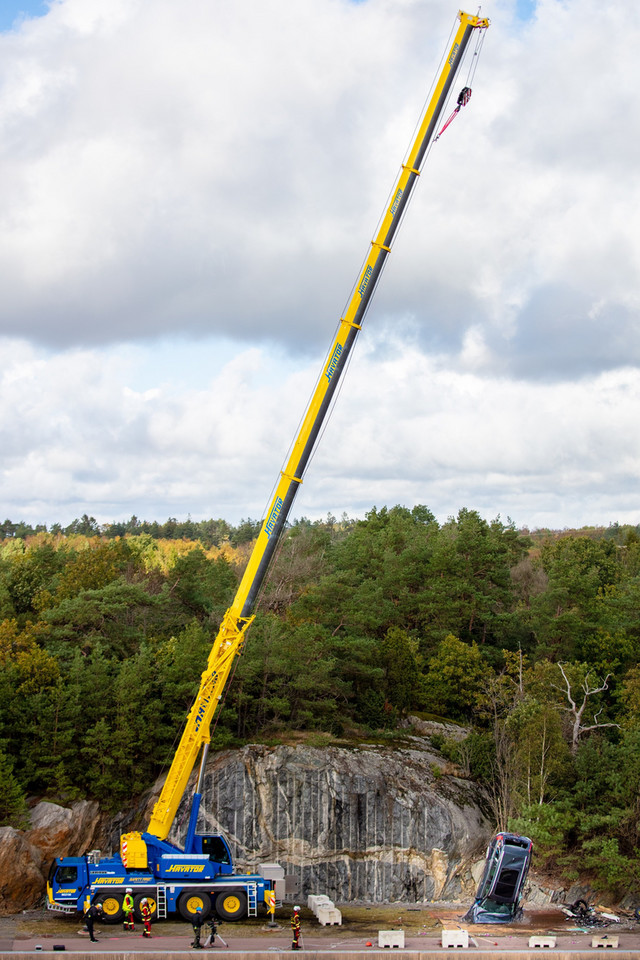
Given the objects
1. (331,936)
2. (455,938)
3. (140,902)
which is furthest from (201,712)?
(455,938)

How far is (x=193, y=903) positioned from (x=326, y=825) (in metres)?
10.0

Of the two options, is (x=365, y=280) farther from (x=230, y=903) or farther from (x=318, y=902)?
(x=318, y=902)

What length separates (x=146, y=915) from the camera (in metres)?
25.4

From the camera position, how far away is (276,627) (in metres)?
41.3

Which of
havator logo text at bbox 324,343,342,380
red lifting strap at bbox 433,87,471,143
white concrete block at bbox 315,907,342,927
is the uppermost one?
red lifting strap at bbox 433,87,471,143

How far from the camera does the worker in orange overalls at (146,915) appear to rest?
81.3 feet

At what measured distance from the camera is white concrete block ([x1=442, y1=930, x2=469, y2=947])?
82.0 feet

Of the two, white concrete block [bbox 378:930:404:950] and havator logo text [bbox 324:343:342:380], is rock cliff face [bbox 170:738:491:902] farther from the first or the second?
havator logo text [bbox 324:343:342:380]

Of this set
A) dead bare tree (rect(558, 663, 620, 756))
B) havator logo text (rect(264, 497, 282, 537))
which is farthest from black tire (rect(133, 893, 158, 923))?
dead bare tree (rect(558, 663, 620, 756))

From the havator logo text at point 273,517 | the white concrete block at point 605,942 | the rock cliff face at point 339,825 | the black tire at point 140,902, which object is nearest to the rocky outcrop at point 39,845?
the rock cliff face at point 339,825

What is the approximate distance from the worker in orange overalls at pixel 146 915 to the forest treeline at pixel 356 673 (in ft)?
28.7

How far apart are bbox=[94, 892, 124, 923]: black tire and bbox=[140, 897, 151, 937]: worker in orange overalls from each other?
94cm

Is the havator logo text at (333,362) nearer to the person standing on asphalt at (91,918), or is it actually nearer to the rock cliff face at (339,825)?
the person standing on asphalt at (91,918)

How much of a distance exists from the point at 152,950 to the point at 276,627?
62.9 ft
